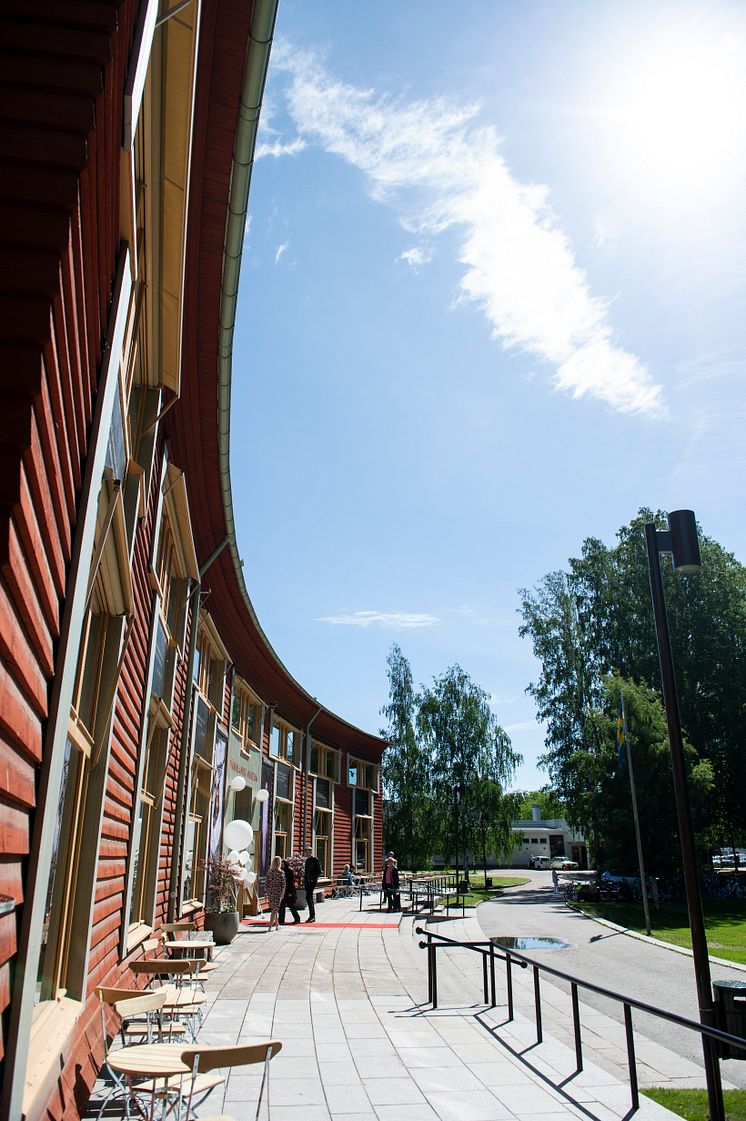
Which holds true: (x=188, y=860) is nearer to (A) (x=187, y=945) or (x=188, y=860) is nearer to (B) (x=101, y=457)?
(A) (x=187, y=945)

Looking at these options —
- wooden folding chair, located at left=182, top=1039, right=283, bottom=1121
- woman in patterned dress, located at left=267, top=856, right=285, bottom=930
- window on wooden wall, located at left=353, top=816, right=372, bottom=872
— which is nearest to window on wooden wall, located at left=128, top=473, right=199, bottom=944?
wooden folding chair, located at left=182, top=1039, right=283, bottom=1121

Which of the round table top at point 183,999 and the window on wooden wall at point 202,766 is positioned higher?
the window on wooden wall at point 202,766

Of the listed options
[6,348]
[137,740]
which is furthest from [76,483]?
[137,740]

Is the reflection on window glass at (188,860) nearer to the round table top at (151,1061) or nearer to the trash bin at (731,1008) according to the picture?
the round table top at (151,1061)

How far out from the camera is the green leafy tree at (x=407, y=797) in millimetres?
42219

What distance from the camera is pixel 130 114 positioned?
3074 millimetres

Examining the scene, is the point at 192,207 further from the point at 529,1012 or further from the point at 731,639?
the point at 731,639

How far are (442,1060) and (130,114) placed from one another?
711 centimetres

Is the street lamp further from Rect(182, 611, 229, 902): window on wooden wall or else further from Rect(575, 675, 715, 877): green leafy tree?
Rect(575, 675, 715, 877): green leafy tree

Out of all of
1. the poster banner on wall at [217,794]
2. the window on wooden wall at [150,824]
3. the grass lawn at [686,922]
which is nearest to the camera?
the window on wooden wall at [150,824]

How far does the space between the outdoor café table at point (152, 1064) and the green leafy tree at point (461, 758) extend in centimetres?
3811

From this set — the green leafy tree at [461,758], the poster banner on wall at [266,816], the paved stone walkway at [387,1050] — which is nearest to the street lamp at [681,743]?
the paved stone walkway at [387,1050]

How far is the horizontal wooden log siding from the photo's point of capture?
2.11 metres

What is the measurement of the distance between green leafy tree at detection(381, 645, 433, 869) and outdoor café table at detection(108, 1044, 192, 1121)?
38624 mm
